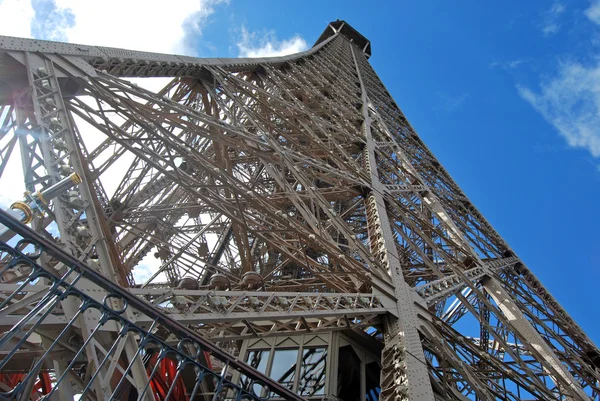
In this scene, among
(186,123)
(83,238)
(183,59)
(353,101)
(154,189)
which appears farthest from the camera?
(353,101)

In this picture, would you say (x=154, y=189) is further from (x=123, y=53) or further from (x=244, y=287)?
(x=244, y=287)

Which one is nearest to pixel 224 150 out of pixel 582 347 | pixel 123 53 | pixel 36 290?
pixel 123 53

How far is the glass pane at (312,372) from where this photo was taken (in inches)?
297

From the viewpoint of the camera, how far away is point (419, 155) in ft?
88.6

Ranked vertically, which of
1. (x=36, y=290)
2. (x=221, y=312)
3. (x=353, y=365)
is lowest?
(x=36, y=290)

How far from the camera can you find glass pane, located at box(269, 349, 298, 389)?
315 inches

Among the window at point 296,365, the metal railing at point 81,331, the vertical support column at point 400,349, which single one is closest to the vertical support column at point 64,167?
the metal railing at point 81,331

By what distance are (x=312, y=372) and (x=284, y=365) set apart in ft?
1.60

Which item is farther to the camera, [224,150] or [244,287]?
[224,150]

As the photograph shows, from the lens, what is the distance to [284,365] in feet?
26.5

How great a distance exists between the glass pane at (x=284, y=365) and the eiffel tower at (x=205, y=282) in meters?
0.02

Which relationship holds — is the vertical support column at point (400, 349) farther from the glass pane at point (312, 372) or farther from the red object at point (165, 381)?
the red object at point (165, 381)

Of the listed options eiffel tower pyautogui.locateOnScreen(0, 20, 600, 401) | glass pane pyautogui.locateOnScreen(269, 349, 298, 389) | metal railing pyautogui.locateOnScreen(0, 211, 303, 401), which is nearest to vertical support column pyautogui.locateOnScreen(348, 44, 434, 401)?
eiffel tower pyautogui.locateOnScreen(0, 20, 600, 401)

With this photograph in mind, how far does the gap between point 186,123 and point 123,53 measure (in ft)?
7.48
